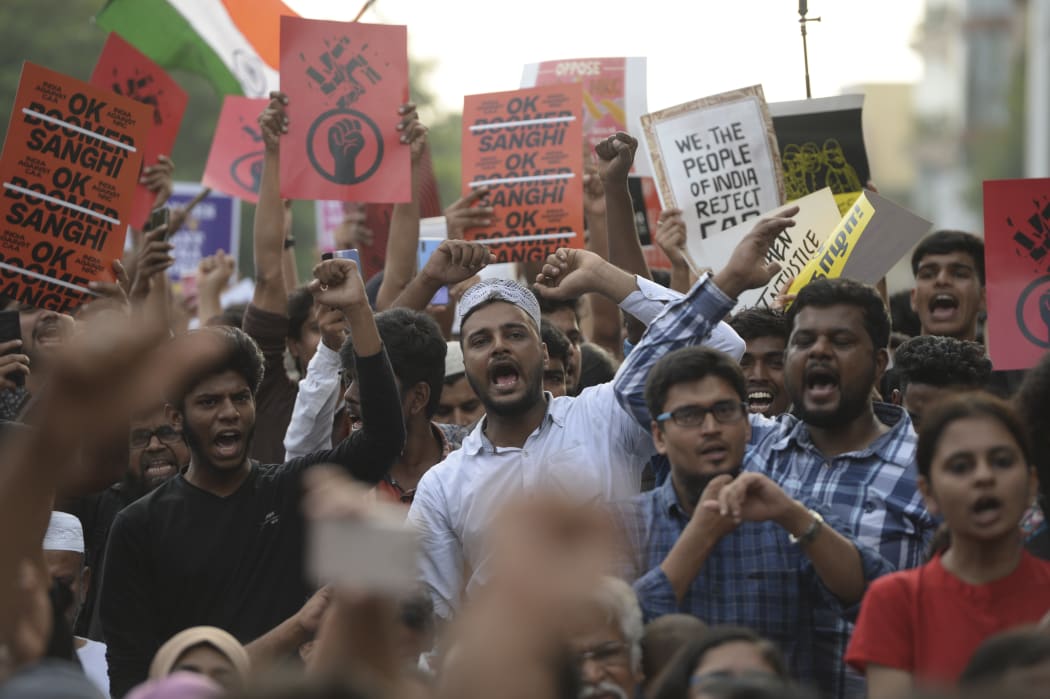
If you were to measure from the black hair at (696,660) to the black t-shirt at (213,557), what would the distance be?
186cm

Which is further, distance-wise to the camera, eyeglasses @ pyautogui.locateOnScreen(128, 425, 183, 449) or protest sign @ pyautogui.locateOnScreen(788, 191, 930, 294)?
eyeglasses @ pyautogui.locateOnScreen(128, 425, 183, 449)

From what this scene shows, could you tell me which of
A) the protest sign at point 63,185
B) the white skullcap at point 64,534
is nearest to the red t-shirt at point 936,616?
the white skullcap at point 64,534

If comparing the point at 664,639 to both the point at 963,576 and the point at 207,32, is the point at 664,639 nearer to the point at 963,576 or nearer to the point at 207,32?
the point at 963,576

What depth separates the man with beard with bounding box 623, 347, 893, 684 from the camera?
4.55 meters

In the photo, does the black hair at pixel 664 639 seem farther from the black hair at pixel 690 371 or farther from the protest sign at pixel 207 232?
the protest sign at pixel 207 232

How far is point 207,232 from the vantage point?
13.0 meters

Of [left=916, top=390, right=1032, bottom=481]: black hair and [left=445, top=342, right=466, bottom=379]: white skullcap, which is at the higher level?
[left=445, top=342, right=466, bottom=379]: white skullcap

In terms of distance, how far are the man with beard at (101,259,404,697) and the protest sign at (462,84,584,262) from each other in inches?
85.8

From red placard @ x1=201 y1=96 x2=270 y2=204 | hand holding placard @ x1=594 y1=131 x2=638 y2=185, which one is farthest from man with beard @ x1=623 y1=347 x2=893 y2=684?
red placard @ x1=201 y1=96 x2=270 y2=204

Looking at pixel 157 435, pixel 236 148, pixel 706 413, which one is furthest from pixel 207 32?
pixel 706 413

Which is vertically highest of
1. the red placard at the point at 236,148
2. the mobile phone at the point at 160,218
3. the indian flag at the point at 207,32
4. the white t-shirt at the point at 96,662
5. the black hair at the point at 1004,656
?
the indian flag at the point at 207,32

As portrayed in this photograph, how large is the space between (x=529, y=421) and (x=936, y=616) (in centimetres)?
203

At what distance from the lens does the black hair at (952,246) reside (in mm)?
7230

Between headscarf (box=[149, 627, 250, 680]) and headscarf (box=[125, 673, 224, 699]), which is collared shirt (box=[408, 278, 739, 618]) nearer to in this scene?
headscarf (box=[149, 627, 250, 680])
